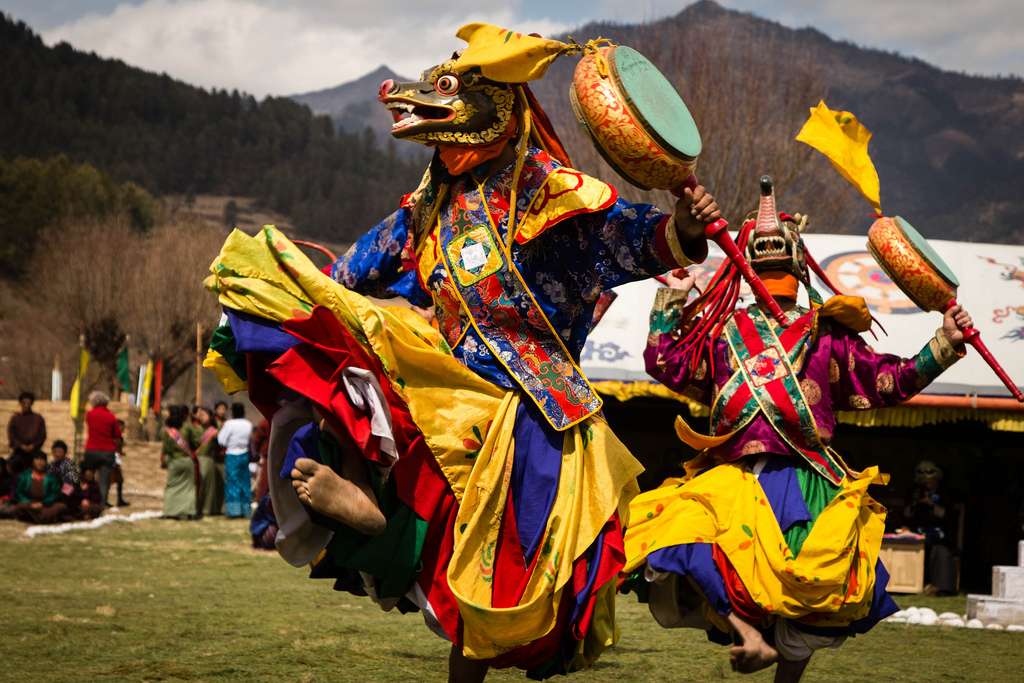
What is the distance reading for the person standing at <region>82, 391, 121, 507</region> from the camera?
Result: 1591 centimetres

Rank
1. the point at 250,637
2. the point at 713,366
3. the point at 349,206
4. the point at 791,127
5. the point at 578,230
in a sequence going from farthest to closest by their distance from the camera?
the point at 349,206 → the point at 791,127 → the point at 250,637 → the point at 713,366 → the point at 578,230

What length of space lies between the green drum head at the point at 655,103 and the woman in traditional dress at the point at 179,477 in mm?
13117

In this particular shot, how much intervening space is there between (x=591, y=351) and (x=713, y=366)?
5534 millimetres

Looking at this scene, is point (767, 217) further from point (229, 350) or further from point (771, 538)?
point (229, 350)

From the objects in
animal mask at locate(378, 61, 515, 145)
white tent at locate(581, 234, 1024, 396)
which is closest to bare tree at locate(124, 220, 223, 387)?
white tent at locate(581, 234, 1024, 396)

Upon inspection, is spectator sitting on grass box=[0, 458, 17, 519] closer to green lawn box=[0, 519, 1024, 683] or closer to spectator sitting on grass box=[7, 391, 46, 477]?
spectator sitting on grass box=[7, 391, 46, 477]

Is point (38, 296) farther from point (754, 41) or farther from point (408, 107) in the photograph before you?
point (408, 107)

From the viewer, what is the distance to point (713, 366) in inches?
225

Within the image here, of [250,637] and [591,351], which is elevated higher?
[591,351]

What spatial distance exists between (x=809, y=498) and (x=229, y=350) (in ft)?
8.14

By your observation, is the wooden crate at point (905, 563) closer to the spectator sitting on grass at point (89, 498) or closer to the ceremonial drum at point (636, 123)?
the ceremonial drum at point (636, 123)

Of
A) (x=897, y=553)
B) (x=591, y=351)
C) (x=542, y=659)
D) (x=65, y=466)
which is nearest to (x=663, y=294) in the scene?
(x=542, y=659)

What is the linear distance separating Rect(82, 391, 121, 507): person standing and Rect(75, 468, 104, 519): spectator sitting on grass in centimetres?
19

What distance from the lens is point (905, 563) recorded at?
1110 centimetres
